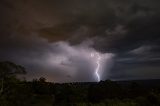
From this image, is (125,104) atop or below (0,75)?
below

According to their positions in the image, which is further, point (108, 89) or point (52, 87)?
point (52, 87)

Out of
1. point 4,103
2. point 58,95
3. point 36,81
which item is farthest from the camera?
point 36,81

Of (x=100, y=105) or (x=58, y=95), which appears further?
(x=58, y=95)

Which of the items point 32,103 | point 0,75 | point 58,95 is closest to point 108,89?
point 58,95

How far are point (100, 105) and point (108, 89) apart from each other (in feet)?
75.1

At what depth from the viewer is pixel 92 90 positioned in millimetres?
77500

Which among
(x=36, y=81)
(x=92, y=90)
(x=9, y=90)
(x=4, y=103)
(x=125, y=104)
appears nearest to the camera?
(x=4, y=103)

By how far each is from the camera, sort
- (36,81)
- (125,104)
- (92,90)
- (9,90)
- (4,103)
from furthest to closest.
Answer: (36,81), (92,90), (125,104), (9,90), (4,103)

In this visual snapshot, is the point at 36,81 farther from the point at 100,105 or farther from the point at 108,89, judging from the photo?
the point at 100,105

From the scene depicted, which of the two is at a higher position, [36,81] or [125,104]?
[36,81]

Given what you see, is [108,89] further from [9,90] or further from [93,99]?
[9,90]

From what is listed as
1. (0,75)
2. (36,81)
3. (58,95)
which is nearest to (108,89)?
(58,95)

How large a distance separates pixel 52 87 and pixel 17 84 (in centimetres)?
3471

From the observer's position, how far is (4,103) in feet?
149
